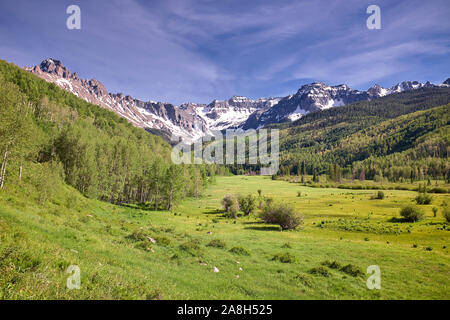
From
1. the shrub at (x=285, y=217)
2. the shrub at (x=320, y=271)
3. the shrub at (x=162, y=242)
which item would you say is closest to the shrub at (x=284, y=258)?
the shrub at (x=320, y=271)

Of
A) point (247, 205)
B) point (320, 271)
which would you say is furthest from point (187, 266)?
point (247, 205)

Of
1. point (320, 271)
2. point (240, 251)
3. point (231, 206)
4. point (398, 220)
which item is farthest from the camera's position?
point (231, 206)

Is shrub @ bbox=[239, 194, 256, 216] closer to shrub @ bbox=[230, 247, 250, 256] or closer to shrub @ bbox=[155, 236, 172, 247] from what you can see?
shrub @ bbox=[230, 247, 250, 256]

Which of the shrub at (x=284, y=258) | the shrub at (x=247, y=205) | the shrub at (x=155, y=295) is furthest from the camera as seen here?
the shrub at (x=247, y=205)

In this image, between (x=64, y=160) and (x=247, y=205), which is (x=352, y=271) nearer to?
(x=247, y=205)

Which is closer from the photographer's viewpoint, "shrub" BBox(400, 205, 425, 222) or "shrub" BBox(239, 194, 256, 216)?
"shrub" BBox(400, 205, 425, 222)

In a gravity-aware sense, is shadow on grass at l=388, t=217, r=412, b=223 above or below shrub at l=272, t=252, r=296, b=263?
below

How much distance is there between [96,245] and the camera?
1931 centimetres

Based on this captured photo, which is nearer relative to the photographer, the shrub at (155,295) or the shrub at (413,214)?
the shrub at (155,295)

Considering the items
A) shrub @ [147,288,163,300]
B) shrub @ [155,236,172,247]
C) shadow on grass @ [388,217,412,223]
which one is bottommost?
shadow on grass @ [388,217,412,223]

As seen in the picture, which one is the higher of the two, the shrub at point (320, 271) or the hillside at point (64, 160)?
the hillside at point (64, 160)

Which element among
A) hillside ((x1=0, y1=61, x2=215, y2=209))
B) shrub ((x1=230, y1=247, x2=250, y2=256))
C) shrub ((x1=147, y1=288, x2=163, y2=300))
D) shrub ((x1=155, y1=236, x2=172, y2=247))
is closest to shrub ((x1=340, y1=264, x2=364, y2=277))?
shrub ((x1=230, y1=247, x2=250, y2=256))

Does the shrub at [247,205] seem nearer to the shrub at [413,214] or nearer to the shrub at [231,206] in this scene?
the shrub at [231,206]

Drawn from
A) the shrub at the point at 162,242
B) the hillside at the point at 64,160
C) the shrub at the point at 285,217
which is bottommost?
the shrub at the point at 285,217
